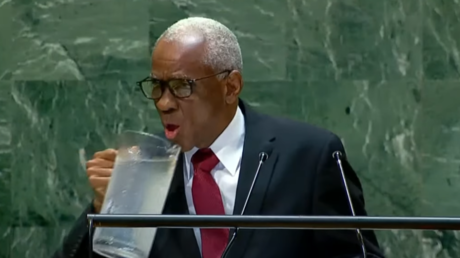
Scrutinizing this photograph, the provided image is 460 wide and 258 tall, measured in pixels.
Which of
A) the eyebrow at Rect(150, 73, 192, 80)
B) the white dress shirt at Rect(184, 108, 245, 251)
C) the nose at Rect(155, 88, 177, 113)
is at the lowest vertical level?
the white dress shirt at Rect(184, 108, 245, 251)

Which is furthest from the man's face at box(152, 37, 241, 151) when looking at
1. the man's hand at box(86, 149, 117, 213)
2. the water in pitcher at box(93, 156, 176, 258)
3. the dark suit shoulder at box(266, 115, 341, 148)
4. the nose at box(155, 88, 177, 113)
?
the water in pitcher at box(93, 156, 176, 258)

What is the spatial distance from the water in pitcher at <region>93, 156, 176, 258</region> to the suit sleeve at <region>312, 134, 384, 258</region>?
0.46 meters

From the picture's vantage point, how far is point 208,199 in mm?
1812

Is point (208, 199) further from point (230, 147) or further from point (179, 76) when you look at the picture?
point (179, 76)

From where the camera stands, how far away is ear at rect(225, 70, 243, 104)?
192cm

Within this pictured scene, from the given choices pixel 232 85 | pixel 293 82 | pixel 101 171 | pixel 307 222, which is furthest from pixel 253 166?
pixel 307 222

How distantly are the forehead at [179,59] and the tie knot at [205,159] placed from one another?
0.18 metres

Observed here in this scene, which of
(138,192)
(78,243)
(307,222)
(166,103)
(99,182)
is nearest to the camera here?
(307,222)

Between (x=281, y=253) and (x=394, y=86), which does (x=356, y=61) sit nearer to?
(x=394, y=86)

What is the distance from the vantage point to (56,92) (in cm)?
250

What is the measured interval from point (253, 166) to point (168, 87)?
0.27 meters

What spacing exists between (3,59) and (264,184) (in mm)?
1065

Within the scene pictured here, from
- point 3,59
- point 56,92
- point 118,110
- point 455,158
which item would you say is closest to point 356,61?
point 455,158

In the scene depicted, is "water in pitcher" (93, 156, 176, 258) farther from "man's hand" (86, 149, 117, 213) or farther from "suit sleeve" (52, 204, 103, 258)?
"suit sleeve" (52, 204, 103, 258)
